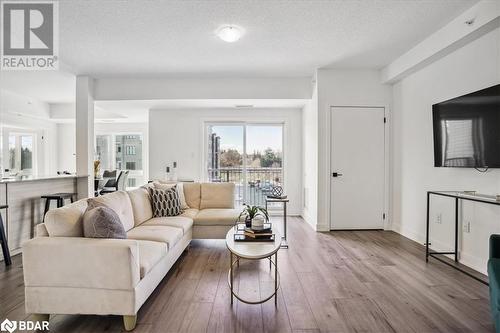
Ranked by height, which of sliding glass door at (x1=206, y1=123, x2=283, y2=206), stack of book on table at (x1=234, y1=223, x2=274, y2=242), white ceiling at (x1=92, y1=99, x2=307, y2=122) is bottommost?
stack of book on table at (x1=234, y1=223, x2=274, y2=242)

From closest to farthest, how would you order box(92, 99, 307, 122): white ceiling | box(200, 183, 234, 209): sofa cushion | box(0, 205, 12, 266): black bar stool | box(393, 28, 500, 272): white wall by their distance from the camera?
box(393, 28, 500, 272): white wall < box(0, 205, 12, 266): black bar stool < box(200, 183, 234, 209): sofa cushion < box(92, 99, 307, 122): white ceiling

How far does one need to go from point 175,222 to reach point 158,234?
51cm

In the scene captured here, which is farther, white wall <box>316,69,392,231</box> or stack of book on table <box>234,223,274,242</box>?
white wall <box>316,69,392,231</box>

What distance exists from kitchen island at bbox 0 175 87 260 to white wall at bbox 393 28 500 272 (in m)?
5.39

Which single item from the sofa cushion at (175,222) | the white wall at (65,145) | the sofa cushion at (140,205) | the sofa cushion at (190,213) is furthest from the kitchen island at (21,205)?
the white wall at (65,145)

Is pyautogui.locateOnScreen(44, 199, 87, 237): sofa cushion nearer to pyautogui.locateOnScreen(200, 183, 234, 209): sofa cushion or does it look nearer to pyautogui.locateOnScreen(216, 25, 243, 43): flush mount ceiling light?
pyautogui.locateOnScreen(200, 183, 234, 209): sofa cushion

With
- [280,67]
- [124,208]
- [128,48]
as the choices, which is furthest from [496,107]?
[128,48]

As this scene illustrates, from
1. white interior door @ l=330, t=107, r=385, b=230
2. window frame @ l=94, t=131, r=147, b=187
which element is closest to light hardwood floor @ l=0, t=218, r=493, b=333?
white interior door @ l=330, t=107, r=385, b=230

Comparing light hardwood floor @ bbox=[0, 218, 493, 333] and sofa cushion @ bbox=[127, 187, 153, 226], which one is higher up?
sofa cushion @ bbox=[127, 187, 153, 226]

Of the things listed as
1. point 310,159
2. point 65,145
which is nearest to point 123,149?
point 65,145

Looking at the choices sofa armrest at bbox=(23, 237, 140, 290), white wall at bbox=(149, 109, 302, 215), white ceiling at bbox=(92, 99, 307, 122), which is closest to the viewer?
sofa armrest at bbox=(23, 237, 140, 290)

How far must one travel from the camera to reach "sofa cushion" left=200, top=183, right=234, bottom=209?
3975mm

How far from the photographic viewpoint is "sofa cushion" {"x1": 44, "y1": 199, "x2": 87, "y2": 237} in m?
1.90

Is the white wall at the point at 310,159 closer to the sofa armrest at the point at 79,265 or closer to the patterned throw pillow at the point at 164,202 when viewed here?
the patterned throw pillow at the point at 164,202
